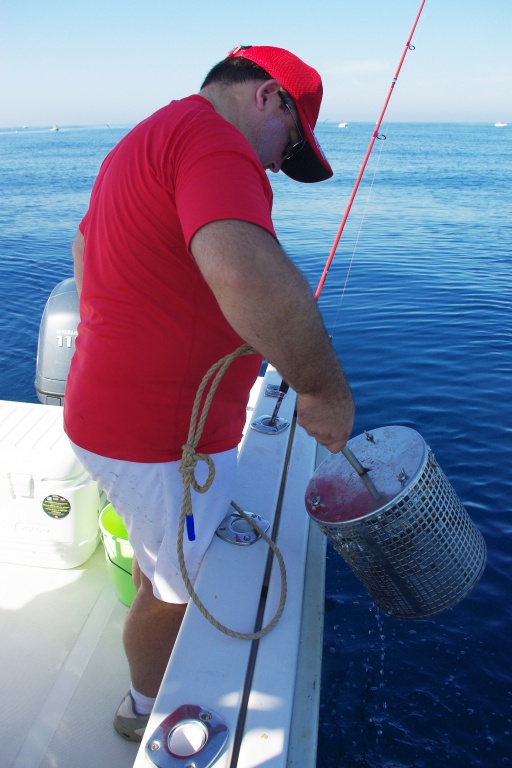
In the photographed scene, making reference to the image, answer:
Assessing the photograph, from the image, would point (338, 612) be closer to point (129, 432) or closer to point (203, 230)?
point (129, 432)

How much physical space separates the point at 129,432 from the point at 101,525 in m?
0.93

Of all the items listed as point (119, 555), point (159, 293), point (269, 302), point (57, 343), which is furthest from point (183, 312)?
point (57, 343)

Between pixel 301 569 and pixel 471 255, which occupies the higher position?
pixel 301 569

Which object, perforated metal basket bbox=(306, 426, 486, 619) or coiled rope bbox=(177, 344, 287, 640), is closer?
coiled rope bbox=(177, 344, 287, 640)

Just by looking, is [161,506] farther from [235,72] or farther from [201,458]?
[235,72]

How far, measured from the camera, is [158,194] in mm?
1243

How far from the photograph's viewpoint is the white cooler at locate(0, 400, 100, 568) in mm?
2234

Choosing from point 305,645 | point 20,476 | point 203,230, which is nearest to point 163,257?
point 203,230

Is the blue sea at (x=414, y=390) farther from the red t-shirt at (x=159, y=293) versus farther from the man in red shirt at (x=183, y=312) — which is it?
the red t-shirt at (x=159, y=293)

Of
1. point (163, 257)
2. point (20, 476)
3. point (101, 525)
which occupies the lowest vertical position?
point (101, 525)

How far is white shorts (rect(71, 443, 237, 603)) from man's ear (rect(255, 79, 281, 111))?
92cm

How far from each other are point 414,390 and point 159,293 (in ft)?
13.3

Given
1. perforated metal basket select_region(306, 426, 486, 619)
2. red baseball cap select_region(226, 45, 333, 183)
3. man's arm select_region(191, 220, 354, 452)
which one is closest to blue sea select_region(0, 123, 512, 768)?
perforated metal basket select_region(306, 426, 486, 619)

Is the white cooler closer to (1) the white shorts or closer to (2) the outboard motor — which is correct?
(1) the white shorts
